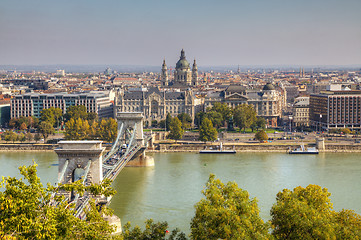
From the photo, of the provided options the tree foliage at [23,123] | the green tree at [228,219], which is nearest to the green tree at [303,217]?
the green tree at [228,219]

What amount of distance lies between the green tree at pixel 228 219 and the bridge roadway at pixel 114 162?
11.9 feet

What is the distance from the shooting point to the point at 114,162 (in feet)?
91.1

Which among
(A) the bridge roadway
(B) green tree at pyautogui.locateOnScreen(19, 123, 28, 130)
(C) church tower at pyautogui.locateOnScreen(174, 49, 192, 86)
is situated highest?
(C) church tower at pyautogui.locateOnScreen(174, 49, 192, 86)

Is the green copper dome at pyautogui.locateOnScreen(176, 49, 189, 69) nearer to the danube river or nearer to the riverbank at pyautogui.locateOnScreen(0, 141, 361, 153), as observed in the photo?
the riverbank at pyautogui.locateOnScreen(0, 141, 361, 153)

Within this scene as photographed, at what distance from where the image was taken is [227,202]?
15.0 meters

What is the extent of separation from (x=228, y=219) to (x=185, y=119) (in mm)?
38149

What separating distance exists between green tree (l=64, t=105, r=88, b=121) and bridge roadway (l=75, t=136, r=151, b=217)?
1528 cm

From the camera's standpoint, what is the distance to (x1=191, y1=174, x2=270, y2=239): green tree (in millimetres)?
13852

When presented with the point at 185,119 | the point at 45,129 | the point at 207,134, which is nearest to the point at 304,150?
the point at 207,134

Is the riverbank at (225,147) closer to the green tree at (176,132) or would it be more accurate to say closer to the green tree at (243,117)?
the green tree at (176,132)

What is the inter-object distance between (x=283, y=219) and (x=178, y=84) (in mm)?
62101

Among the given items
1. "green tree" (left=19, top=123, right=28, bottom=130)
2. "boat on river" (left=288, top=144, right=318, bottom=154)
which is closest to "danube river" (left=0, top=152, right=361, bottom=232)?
"boat on river" (left=288, top=144, right=318, bottom=154)

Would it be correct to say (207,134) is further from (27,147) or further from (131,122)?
(27,147)

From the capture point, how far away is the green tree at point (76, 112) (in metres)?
50.1
